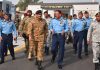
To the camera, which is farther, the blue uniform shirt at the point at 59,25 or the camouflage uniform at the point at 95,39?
the blue uniform shirt at the point at 59,25

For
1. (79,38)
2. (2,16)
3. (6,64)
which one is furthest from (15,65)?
(79,38)

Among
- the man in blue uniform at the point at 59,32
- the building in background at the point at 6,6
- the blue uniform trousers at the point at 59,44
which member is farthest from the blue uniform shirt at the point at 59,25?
the building in background at the point at 6,6

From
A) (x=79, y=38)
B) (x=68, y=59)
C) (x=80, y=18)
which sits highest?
(x=80, y=18)

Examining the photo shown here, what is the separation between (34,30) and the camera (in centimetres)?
973

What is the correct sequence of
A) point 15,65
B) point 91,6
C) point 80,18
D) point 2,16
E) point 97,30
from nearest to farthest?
point 97,30 → point 15,65 → point 2,16 → point 80,18 → point 91,6

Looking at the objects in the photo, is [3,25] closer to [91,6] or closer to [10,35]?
[10,35]

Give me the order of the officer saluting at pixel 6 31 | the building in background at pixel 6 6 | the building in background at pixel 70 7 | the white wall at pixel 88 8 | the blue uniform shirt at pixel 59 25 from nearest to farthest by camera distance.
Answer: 1. the blue uniform shirt at pixel 59 25
2. the officer saluting at pixel 6 31
3. the building in background at pixel 6 6
4. the white wall at pixel 88 8
5. the building in background at pixel 70 7

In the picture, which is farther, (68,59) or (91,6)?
(91,6)

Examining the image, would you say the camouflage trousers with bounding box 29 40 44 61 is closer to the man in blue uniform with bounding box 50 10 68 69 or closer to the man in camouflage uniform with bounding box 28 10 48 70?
the man in camouflage uniform with bounding box 28 10 48 70

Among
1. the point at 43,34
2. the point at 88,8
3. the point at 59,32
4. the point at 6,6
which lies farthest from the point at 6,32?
the point at 88,8

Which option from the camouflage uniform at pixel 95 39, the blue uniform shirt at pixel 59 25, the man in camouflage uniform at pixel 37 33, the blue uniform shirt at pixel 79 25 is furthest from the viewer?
the blue uniform shirt at pixel 79 25

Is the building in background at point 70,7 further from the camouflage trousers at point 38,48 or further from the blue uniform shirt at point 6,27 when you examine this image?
the camouflage trousers at point 38,48

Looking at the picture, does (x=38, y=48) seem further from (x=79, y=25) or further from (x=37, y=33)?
(x=79, y=25)

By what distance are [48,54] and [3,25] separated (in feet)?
9.28
